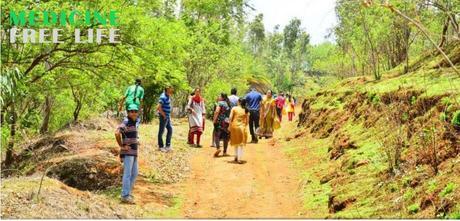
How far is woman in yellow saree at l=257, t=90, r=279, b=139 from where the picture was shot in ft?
62.0

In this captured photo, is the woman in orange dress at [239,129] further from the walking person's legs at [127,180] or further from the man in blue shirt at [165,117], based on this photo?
the walking person's legs at [127,180]

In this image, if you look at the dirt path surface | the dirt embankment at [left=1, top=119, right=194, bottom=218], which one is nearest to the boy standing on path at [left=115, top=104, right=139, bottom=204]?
the dirt embankment at [left=1, top=119, right=194, bottom=218]

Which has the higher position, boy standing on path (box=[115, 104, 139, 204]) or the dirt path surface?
boy standing on path (box=[115, 104, 139, 204])

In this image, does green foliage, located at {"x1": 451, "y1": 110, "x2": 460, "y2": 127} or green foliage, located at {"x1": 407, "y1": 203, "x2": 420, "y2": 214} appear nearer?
green foliage, located at {"x1": 407, "y1": 203, "x2": 420, "y2": 214}

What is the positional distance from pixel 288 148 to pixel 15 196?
10919mm

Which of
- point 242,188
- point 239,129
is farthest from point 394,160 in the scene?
point 239,129

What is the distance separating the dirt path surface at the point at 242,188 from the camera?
9.46 meters

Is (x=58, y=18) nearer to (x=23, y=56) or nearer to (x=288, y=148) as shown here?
(x=23, y=56)

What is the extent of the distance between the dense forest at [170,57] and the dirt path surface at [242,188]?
2.19 m

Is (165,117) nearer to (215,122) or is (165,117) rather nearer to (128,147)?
(215,122)

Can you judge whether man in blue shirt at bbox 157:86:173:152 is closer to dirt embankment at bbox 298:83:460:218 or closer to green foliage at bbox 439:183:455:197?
dirt embankment at bbox 298:83:460:218

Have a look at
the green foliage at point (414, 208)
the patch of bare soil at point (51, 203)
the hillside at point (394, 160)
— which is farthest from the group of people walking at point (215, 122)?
the green foliage at point (414, 208)

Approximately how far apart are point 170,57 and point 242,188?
14.4 feet

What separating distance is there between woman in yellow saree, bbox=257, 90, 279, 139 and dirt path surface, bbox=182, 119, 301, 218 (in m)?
3.67
